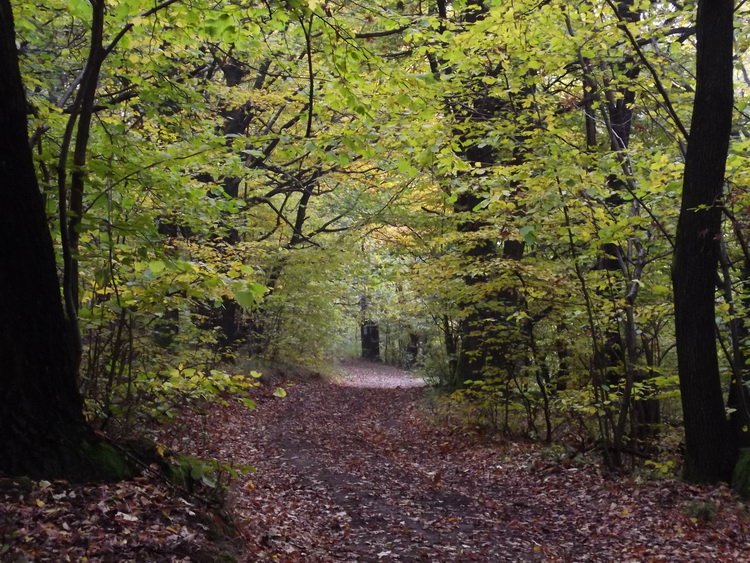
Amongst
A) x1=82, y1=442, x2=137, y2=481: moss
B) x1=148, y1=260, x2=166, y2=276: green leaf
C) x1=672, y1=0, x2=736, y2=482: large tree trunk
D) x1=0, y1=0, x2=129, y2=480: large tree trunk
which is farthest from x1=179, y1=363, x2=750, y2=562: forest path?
x1=148, y1=260, x2=166, y2=276: green leaf

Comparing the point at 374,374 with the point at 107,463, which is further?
the point at 374,374

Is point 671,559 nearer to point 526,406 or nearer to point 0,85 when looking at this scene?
point 526,406

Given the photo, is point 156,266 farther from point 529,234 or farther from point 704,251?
point 704,251

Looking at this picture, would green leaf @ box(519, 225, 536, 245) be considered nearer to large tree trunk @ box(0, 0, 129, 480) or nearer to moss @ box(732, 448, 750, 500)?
moss @ box(732, 448, 750, 500)

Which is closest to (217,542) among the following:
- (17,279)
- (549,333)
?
(17,279)

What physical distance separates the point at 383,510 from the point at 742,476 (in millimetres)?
4280

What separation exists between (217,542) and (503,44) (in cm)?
722

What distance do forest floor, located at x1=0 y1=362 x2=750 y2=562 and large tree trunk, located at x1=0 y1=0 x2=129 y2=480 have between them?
28 centimetres

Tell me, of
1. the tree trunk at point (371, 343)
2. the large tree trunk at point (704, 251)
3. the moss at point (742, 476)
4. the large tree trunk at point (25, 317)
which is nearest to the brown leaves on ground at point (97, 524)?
the large tree trunk at point (25, 317)

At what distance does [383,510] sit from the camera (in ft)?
23.9

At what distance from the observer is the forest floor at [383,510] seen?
388cm

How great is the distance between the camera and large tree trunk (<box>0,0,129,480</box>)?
12.4ft

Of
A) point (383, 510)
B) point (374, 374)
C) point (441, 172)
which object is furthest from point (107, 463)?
point (374, 374)

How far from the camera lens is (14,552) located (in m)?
3.26
